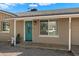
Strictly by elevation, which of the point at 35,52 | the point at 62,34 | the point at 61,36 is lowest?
the point at 35,52

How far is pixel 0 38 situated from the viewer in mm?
20406

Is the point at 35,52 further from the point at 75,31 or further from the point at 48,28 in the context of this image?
the point at 48,28

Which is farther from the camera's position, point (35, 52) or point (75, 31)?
point (75, 31)

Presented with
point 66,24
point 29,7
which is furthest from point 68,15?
point 29,7

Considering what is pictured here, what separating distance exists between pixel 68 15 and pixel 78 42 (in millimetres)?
3301

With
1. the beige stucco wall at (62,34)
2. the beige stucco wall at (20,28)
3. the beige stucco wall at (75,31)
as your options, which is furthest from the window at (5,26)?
the beige stucco wall at (75,31)

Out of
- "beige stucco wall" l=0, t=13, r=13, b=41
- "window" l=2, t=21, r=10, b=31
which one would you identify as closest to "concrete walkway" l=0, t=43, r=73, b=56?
"beige stucco wall" l=0, t=13, r=13, b=41

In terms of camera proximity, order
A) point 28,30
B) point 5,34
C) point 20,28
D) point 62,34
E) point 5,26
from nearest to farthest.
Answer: point 62,34
point 28,30
point 20,28
point 5,34
point 5,26

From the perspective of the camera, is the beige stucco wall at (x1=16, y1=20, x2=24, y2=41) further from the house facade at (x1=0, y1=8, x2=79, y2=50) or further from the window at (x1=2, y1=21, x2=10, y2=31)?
the window at (x1=2, y1=21, x2=10, y2=31)

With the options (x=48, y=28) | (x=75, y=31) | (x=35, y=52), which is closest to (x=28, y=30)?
(x=48, y=28)

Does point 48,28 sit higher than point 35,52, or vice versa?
point 48,28

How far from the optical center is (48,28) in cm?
1741

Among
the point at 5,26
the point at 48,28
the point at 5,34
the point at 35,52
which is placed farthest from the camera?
the point at 5,26

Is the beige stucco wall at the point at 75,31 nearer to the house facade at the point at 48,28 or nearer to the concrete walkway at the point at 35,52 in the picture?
the house facade at the point at 48,28
